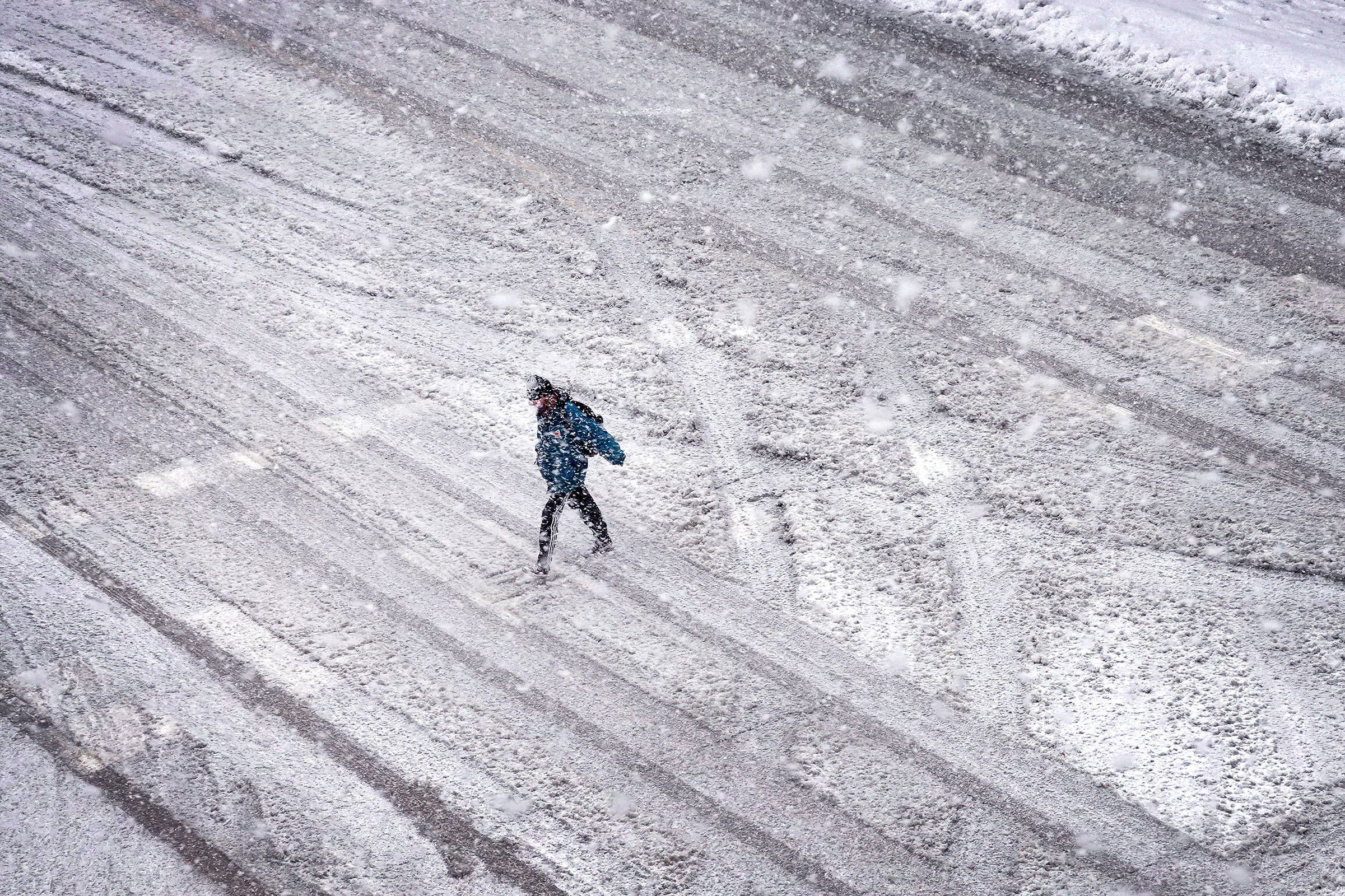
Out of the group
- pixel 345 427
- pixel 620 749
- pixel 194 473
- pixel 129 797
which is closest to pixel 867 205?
pixel 345 427

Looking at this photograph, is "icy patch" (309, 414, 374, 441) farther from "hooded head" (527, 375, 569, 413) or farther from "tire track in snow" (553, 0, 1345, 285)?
"tire track in snow" (553, 0, 1345, 285)

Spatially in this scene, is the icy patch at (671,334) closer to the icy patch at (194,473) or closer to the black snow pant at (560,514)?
the black snow pant at (560,514)

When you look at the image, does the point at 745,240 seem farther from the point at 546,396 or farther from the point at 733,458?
the point at 546,396

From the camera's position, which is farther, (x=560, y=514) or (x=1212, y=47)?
(x=1212, y=47)

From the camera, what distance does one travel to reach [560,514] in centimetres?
563

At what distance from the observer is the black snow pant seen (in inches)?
216

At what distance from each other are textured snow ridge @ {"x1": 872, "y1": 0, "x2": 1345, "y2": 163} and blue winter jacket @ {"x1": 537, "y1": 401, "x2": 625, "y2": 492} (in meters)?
Result: 7.04

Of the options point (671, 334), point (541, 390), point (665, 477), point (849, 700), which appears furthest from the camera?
point (671, 334)

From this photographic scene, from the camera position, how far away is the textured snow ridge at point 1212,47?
9203 millimetres

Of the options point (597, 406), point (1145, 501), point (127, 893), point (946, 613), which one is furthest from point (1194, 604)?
point (127, 893)

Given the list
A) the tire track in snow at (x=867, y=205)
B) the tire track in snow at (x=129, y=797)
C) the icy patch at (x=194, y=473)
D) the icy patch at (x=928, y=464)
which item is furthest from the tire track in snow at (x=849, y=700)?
the tire track in snow at (x=867, y=205)

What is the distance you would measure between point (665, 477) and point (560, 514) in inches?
31.6

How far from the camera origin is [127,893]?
4258 millimetres

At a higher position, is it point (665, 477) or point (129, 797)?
point (665, 477)
